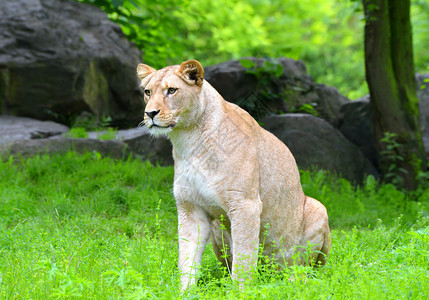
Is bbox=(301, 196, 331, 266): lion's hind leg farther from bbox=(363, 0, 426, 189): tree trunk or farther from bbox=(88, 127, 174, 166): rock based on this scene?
bbox=(363, 0, 426, 189): tree trunk

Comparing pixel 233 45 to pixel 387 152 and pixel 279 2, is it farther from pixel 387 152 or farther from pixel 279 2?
pixel 387 152

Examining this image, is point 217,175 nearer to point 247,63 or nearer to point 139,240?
point 139,240

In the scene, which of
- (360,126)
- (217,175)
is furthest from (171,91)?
(360,126)

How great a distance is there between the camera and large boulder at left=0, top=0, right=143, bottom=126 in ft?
33.9

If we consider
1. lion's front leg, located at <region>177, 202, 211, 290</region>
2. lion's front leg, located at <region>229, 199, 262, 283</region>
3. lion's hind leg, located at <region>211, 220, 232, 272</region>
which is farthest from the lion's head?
lion's hind leg, located at <region>211, 220, 232, 272</region>

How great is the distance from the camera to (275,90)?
10492mm

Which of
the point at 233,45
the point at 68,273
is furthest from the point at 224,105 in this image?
the point at 233,45

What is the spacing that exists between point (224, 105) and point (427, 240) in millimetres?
2260

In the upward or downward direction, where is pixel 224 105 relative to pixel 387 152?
upward

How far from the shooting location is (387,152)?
402 inches

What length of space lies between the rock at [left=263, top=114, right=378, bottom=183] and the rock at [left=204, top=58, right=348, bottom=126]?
48 cm

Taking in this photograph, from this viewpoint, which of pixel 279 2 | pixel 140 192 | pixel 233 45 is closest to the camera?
pixel 140 192

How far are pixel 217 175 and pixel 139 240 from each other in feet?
6.40

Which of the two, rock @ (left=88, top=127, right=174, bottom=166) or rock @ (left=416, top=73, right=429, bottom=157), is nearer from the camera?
rock @ (left=88, top=127, right=174, bottom=166)
